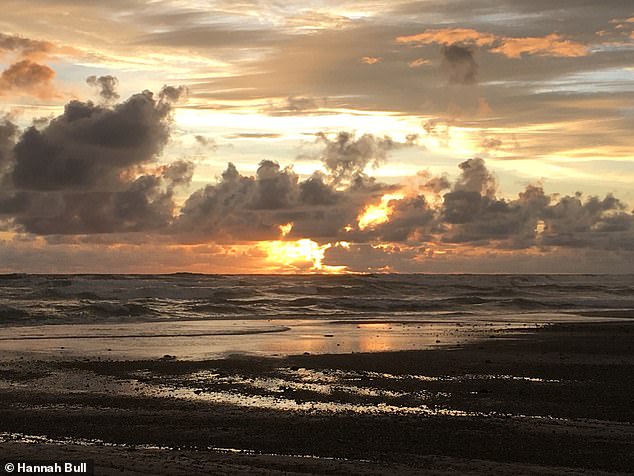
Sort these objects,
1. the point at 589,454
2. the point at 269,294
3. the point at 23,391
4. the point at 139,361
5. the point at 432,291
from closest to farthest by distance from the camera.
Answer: the point at 589,454
the point at 23,391
the point at 139,361
the point at 269,294
the point at 432,291

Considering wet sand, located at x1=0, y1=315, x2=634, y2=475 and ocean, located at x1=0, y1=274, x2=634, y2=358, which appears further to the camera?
ocean, located at x1=0, y1=274, x2=634, y2=358

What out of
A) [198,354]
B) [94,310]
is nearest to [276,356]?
[198,354]

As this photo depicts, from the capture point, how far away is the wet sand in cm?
1221

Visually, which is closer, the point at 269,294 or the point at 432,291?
the point at 269,294

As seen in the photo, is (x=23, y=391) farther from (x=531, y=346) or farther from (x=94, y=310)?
(x=94, y=310)

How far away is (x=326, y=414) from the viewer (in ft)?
51.8

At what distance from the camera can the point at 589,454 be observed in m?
12.5

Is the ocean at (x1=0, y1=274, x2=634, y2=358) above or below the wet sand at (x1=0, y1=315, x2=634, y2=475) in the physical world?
below

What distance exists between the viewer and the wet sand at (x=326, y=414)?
12.2 m

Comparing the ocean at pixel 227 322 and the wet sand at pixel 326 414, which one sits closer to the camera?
the wet sand at pixel 326 414

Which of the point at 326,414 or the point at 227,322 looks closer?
the point at 326,414

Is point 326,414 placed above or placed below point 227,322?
above

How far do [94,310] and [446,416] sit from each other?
40.8 metres

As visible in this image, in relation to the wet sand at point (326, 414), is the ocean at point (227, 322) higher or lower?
lower
